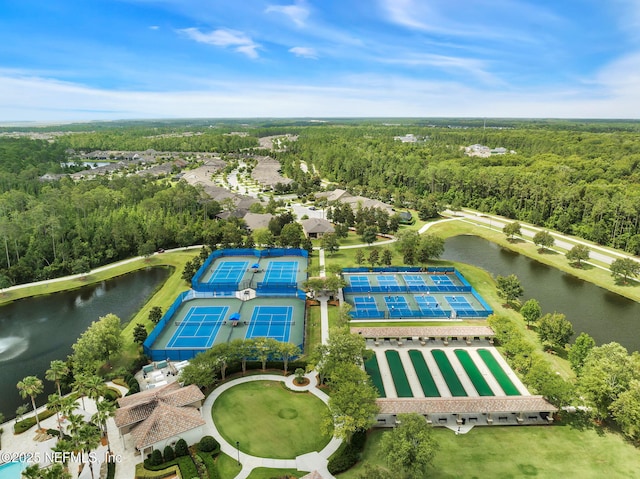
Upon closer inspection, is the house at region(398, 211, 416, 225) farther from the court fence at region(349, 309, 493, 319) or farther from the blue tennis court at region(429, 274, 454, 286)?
the court fence at region(349, 309, 493, 319)

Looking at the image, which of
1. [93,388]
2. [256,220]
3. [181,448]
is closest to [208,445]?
[181,448]

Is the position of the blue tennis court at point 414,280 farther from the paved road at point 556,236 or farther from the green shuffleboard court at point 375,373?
the paved road at point 556,236

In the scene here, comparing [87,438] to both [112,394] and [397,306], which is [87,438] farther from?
[397,306]

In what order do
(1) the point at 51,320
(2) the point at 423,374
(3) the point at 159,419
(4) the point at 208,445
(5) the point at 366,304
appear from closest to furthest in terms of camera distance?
(4) the point at 208,445, (3) the point at 159,419, (2) the point at 423,374, (1) the point at 51,320, (5) the point at 366,304

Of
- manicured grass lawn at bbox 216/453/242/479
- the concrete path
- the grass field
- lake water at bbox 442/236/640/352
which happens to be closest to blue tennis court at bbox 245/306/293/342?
manicured grass lawn at bbox 216/453/242/479

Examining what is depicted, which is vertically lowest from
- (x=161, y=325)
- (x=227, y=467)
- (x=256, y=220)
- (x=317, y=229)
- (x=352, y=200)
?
(x=227, y=467)

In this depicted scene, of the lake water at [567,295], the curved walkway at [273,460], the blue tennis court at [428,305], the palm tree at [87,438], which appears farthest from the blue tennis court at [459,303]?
the palm tree at [87,438]
